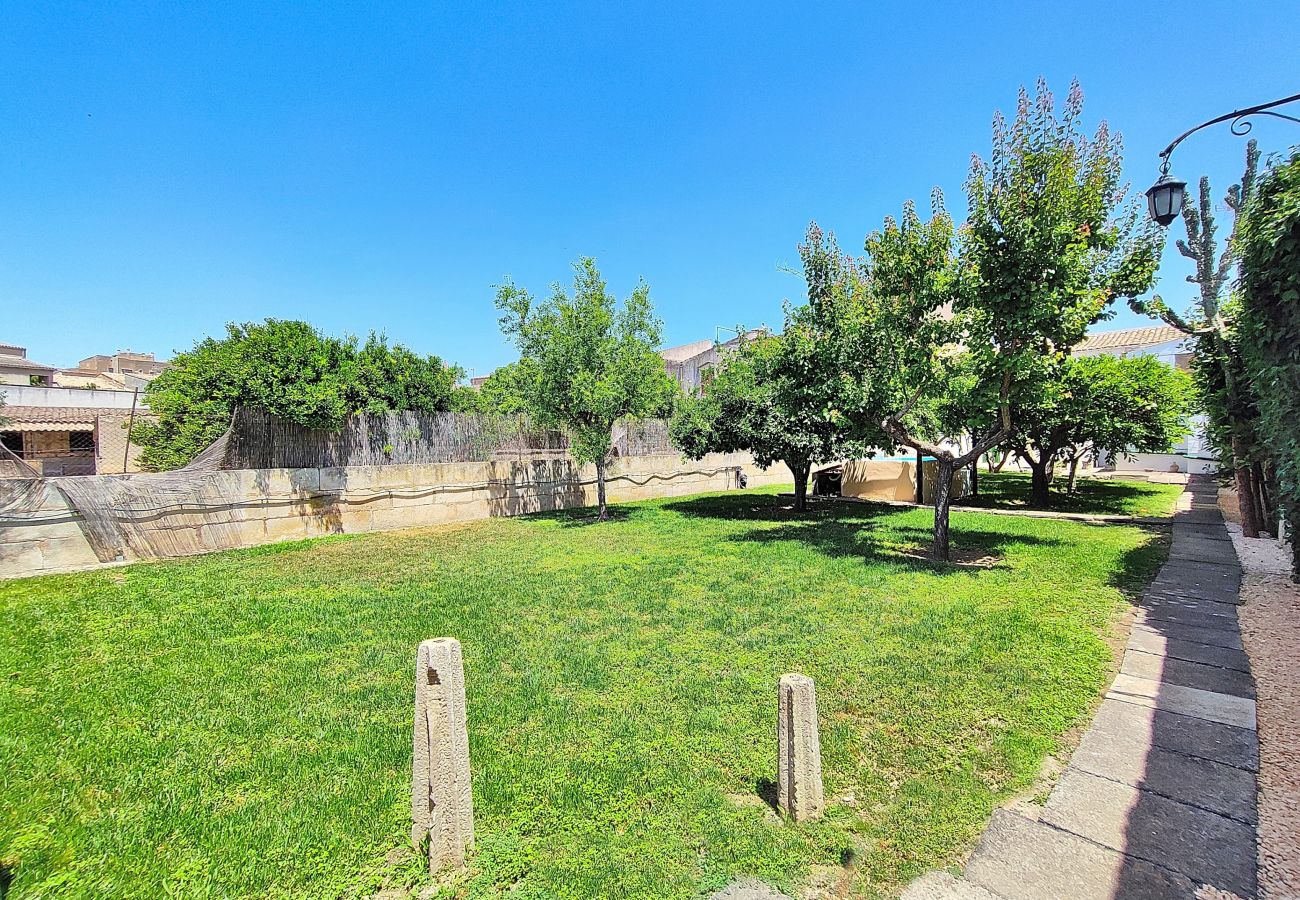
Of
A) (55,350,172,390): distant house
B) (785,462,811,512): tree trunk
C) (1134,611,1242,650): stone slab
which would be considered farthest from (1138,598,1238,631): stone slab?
(55,350,172,390): distant house

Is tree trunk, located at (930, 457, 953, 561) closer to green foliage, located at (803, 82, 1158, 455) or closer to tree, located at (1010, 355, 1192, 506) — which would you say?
green foliage, located at (803, 82, 1158, 455)

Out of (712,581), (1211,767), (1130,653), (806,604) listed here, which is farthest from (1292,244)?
(712,581)

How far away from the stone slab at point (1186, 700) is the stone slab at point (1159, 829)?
1.23 m

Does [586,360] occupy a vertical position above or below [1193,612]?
above

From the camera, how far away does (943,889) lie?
7.02ft

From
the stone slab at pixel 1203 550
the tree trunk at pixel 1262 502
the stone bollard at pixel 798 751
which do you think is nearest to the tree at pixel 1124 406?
the tree trunk at pixel 1262 502

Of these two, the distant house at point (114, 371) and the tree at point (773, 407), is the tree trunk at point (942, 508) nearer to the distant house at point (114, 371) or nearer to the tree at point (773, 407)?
the tree at point (773, 407)

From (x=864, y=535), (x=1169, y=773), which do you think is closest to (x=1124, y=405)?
(x=864, y=535)

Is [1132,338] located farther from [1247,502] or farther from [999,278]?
[999,278]

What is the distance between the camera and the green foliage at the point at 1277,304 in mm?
4086

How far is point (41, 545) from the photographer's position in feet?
25.8

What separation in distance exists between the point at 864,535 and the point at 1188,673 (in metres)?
6.14

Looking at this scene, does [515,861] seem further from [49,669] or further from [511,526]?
[511,526]

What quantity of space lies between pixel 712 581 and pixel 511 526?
656 cm
